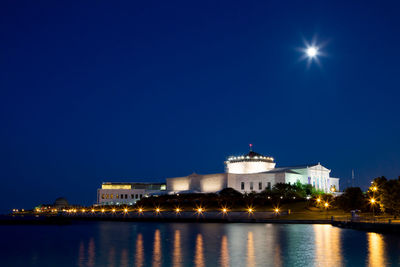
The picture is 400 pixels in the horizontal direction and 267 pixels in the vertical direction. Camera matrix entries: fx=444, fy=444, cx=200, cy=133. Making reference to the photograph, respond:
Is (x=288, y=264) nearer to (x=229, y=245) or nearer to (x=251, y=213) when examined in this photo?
(x=229, y=245)

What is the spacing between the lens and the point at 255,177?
120375 millimetres

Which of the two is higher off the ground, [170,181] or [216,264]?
[170,181]

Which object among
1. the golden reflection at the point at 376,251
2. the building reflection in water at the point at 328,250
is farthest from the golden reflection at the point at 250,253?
the golden reflection at the point at 376,251

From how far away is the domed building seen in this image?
117m

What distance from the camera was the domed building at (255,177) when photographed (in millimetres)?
117375

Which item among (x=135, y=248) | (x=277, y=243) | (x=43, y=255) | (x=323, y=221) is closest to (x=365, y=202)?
(x=323, y=221)

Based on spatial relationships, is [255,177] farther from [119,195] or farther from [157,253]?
[157,253]

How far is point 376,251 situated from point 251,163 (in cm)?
9279

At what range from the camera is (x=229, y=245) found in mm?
44156

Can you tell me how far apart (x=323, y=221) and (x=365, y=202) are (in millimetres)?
13097

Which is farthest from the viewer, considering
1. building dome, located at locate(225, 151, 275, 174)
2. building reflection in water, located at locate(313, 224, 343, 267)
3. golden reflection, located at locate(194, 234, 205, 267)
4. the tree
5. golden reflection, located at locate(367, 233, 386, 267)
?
building dome, located at locate(225, 151, 275, 174)

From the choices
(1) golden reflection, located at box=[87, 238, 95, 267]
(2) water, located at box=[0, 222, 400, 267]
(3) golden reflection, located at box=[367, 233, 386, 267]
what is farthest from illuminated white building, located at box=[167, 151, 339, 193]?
(1) golden reflection, located at box=[87, 238, 95, 267]

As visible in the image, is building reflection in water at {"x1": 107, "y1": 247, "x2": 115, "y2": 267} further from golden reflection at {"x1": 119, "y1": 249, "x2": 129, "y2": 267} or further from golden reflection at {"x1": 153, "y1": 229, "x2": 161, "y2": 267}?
golden reflection at {"x1": 153, "y1": 229, "x2": 161, "y2": 267}

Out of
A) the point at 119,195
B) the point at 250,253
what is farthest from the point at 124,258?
the point at 119,195
